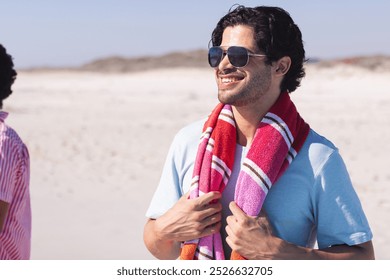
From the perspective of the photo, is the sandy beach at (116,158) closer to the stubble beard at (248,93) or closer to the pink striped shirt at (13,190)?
the pink striped shirt at (13,190)

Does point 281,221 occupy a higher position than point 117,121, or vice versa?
point 281,221

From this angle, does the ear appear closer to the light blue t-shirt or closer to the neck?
the neck

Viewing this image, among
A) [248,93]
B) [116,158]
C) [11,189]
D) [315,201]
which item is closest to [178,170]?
[248,93]

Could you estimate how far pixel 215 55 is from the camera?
2461mm

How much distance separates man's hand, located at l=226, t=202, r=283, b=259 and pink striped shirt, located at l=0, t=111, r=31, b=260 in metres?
0.99

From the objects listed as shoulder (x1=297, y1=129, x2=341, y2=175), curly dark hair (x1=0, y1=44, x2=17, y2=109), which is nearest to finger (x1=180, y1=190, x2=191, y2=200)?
shoulder (x1=297, y1=129, x2=341, y2=175)

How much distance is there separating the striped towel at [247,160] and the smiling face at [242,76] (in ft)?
0.30

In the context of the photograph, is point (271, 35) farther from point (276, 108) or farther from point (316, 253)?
point (316, 253)

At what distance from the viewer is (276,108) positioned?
243 cm

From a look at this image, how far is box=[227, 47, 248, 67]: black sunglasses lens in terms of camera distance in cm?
235

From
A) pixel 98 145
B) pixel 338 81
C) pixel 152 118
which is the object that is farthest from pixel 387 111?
pixel 338 81

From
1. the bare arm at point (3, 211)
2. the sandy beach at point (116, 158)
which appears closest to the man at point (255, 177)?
the bare arm at point (3, 211)

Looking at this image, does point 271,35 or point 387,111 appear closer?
point 271,35

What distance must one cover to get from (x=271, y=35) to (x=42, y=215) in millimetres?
6368
